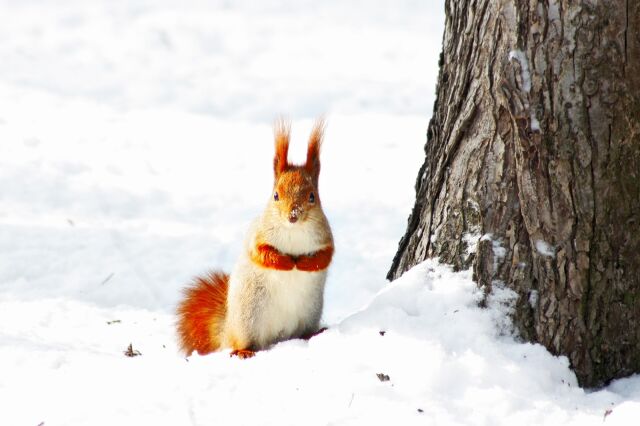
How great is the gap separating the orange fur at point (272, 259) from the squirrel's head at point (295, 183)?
0.32ft

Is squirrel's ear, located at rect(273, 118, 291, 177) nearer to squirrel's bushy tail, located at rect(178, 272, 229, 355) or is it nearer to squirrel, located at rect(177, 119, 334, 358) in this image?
squirrel, located at rect(177, 119, 334, 358)

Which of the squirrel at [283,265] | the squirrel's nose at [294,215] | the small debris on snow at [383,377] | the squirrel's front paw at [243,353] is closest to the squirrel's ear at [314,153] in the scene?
the squirrel at [283,265]

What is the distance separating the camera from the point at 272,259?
100 inches

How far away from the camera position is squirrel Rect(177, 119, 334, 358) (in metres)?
2.58

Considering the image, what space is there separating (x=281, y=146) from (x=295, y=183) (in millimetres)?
138

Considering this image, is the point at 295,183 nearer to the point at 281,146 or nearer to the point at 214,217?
the point at 281,146

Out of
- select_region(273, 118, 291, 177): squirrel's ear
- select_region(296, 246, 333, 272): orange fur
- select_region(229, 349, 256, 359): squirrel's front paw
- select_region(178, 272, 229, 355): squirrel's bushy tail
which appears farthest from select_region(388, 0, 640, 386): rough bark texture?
select_region(178, 272, 229, 355): squirrel's bushy tail

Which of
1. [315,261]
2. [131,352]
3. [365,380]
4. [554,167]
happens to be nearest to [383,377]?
[365,380]

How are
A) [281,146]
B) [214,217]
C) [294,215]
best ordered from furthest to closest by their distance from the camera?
[214,217] → [281,146] → [294,215]

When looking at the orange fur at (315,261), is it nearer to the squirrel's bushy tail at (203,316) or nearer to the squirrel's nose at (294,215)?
the squirrel's nose at (294,215)

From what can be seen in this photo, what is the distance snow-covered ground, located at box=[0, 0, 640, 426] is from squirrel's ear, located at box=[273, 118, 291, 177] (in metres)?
0.49

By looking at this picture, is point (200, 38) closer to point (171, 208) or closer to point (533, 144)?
point (171, 208)

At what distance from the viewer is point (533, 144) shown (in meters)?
2.22

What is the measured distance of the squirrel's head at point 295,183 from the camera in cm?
256
